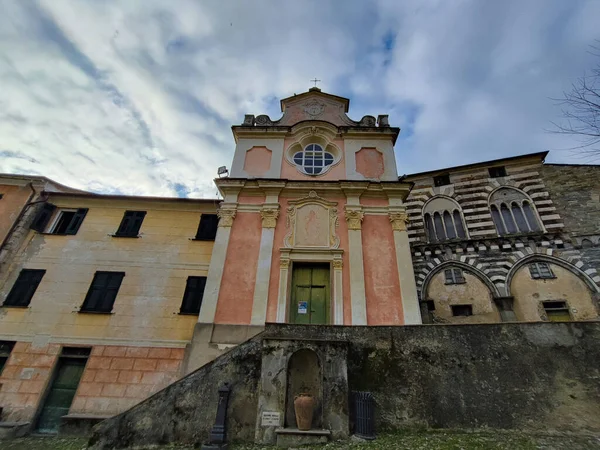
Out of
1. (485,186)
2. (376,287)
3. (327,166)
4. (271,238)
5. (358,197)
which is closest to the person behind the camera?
(376,287)

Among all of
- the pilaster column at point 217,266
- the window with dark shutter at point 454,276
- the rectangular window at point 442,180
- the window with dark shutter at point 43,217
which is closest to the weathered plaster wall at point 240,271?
the pilaster column at point 217,266

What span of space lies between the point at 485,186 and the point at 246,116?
12.8 meters

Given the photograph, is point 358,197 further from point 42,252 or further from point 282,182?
point 42,252

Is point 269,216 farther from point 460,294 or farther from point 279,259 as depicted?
point 460,294

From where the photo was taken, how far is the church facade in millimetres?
9695

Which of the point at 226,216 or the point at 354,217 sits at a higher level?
the point at 354,217

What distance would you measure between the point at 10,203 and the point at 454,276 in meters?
19.8

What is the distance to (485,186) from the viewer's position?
15.5m

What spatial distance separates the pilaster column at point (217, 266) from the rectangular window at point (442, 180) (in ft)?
37.5

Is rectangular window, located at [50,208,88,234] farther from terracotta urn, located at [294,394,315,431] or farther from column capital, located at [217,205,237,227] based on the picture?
terracotta urn, located at [294,394,315,431]

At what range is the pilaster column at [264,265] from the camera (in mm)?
9586

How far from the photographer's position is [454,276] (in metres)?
13.7

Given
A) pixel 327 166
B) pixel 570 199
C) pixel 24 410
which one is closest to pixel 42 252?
pixel 24 410

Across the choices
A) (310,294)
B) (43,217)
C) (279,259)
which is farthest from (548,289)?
(43,217)
